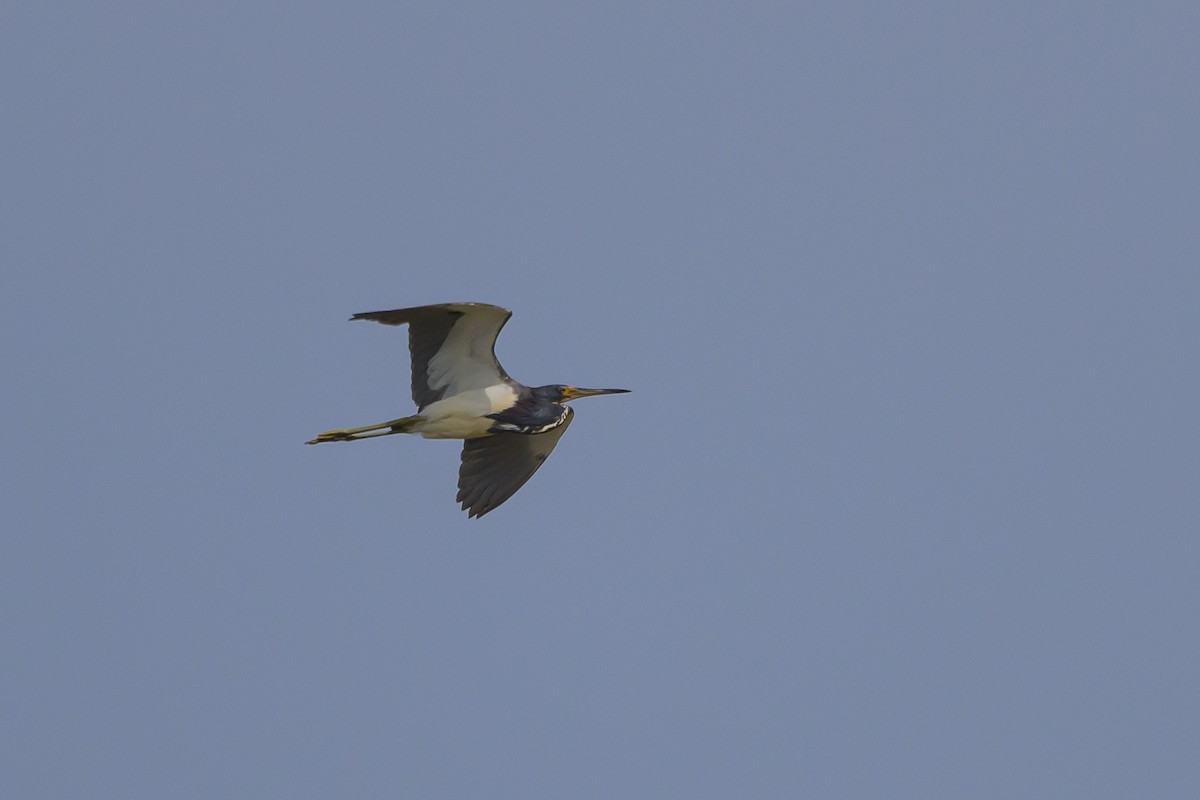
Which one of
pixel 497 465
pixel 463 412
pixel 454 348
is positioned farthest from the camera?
pixel 497 465

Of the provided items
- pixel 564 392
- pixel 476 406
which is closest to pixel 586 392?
pixel 564 392

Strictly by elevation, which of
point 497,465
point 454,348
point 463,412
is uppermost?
point 454,348

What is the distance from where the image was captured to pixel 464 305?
14.8 meters

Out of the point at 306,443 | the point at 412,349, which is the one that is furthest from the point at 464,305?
the point at 306,443

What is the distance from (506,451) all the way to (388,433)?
1409 mm

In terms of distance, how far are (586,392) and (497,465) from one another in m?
1.12

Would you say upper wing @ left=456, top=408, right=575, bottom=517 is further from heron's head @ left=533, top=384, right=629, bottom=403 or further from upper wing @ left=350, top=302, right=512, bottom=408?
upper wing @ left=350, top=302, right=512, bottom=408

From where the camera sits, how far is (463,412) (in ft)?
51.5

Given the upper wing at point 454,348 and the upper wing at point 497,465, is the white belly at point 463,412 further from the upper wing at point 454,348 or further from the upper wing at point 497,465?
the upper wing at point 497,465

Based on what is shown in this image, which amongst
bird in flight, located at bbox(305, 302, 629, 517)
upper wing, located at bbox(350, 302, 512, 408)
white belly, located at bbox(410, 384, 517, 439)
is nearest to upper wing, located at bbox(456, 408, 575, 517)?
bird in flight, located at bbox(305, 302, 629, 517)

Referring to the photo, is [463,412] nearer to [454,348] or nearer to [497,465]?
[454,348]

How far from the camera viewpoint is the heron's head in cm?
1650

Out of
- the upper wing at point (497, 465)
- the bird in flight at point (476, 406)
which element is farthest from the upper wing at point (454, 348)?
the upper wing at point (497, 465)

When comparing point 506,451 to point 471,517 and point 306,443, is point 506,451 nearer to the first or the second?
point 471,517
